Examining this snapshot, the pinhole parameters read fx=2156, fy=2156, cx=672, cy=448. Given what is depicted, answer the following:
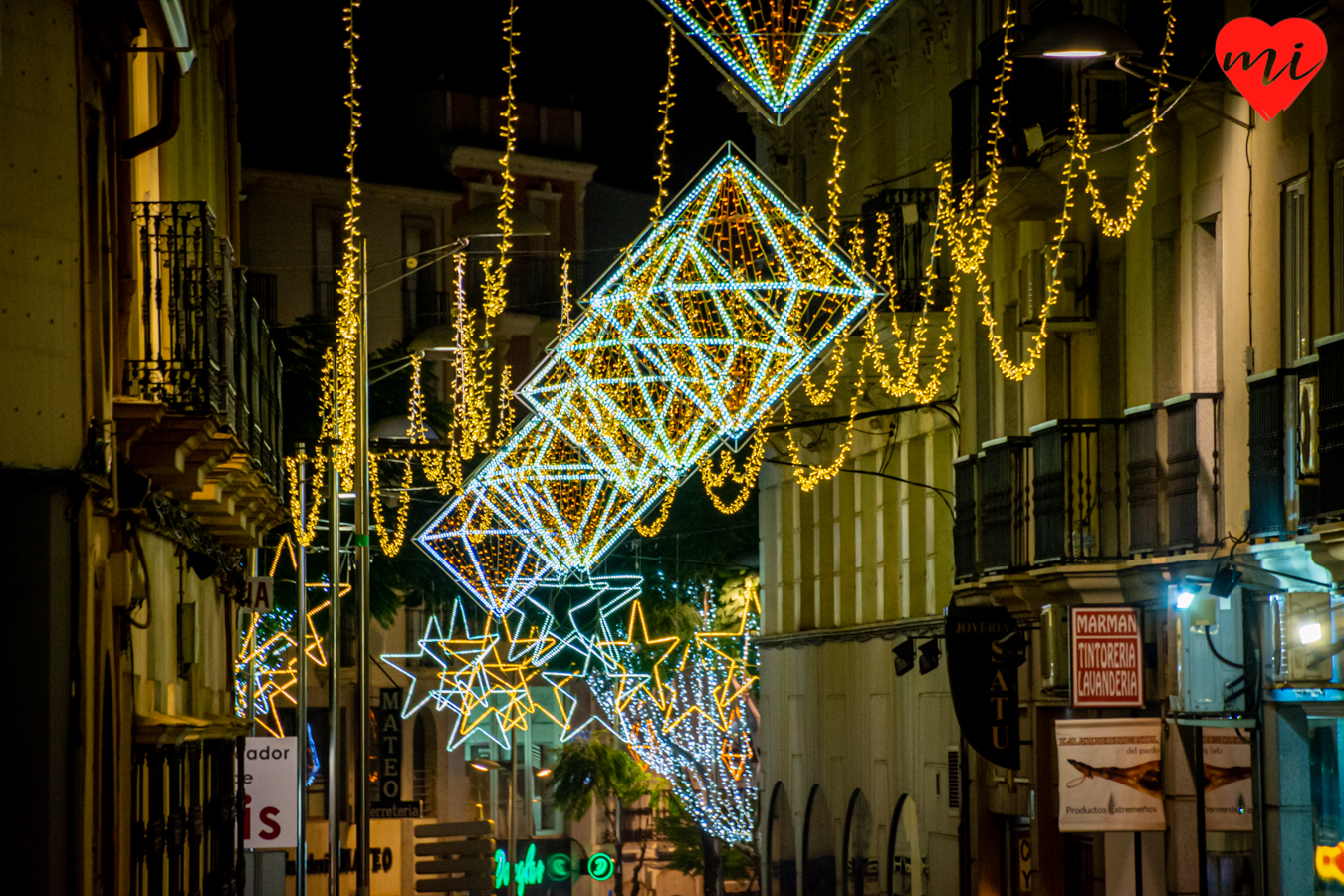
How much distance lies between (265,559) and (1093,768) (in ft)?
64.5

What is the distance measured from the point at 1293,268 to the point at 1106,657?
4.32 meters

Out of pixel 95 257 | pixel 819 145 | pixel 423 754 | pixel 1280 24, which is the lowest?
pixel 423 754

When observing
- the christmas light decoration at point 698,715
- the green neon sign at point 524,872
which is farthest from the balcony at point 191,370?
the christmas light decoration at point 698,715

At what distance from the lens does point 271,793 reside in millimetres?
22453

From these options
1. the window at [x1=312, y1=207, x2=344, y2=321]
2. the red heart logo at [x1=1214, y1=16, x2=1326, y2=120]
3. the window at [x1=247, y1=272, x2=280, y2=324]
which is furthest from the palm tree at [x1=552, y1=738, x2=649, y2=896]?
the red heart logo at [x1=1214, y1=16, x2=1326, y2=120]

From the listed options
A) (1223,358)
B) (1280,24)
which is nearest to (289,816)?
(1223,358)

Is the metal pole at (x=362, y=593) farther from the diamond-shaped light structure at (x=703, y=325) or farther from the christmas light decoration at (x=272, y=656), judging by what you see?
the christmas light decoration at (x=272, y=656)

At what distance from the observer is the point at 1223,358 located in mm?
18062

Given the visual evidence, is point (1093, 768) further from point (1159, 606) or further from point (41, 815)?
point (41, 815)

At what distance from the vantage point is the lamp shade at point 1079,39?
16.5 metres

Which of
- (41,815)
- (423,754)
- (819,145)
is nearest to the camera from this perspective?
(41,815)

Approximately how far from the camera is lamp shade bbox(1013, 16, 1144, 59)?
54.0 feet

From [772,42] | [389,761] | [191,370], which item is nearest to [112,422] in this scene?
[191,370]

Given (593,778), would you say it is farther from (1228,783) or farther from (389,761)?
(1228,783)
